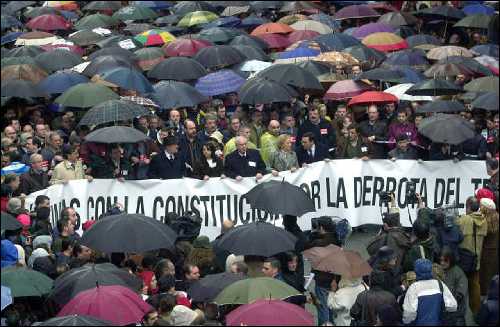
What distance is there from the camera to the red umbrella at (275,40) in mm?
24578

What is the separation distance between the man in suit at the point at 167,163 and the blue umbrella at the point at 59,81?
4265 mm

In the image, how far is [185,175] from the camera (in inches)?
669

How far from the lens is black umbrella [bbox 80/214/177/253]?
512 inches

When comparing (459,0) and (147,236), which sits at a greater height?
(147,236)

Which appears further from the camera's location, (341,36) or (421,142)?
(341,36)

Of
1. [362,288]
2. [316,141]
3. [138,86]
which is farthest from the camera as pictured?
[138,86]

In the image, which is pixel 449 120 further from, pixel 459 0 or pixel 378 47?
pixel 459 0

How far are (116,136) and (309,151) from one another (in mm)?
2715

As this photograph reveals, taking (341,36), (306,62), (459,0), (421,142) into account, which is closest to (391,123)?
(421,142)

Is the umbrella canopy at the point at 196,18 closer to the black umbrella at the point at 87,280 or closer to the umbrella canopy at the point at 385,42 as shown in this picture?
the umbrella canopy at the point at 385,42

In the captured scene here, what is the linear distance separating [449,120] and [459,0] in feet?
50.6

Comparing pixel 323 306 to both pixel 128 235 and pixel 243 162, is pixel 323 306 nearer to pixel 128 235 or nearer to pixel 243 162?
pixel 128 235

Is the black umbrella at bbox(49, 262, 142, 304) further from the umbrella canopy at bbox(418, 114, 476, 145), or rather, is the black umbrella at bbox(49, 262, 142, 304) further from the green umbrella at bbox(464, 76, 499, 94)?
the green umbrella at bbox(464, 76, 499, 94)

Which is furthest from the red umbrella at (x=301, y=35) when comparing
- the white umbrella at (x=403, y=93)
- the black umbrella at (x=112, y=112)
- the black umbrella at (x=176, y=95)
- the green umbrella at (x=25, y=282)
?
the green umbrella at (x=25, y=282)
